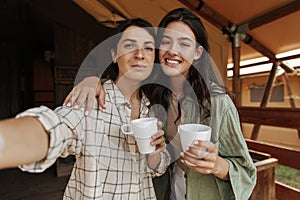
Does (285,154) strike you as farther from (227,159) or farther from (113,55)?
(113,55)

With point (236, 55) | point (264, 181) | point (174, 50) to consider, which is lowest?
point (264, 181)


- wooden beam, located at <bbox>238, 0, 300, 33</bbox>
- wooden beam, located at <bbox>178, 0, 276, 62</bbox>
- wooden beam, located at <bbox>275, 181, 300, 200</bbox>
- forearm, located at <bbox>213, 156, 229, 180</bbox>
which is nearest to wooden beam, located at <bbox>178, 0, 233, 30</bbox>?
wooden beam, located at <bbox>178, 0, 276, 62</bbox>

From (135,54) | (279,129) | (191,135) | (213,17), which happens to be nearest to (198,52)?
(135,54)

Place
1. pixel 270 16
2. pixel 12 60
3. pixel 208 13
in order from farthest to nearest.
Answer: pixel 12 60 → pixel 208 13 → pixel 270 16

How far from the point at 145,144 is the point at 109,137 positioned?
0.33 ft

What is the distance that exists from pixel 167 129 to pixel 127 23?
0.37m

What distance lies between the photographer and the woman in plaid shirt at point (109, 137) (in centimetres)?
44

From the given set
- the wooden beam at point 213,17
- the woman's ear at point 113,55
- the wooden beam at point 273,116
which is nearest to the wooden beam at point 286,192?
the wooden beam at point 273,116

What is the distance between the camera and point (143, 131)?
0.61 metres

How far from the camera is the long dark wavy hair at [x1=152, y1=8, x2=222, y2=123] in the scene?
79 cm

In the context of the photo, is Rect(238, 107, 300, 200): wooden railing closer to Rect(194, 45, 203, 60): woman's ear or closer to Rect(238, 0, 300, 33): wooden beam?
Rect(238, 0, 300, 33): wooden beam

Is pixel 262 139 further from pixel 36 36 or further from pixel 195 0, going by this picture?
pixel 36 36

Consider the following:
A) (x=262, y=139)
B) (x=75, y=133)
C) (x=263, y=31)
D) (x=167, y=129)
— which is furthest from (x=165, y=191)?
(x=262, y=139)

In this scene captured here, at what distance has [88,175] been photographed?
2.04 feet
